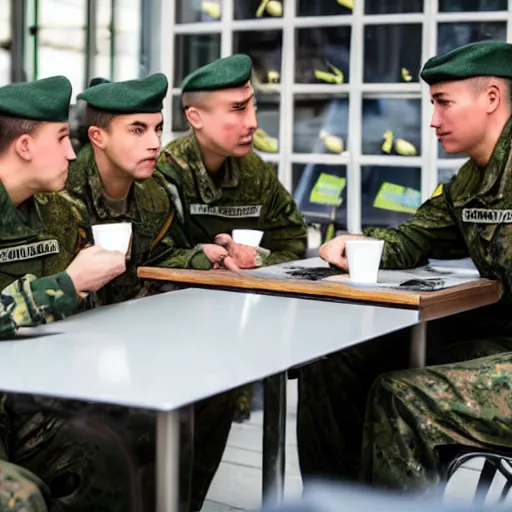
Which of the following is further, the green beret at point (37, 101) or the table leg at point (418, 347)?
the table leg at point (418, 347)

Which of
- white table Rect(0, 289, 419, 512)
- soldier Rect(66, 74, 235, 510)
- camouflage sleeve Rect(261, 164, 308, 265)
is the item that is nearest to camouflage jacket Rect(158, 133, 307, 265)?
camouflage sleeve Rect(261, 164, 308, 265)

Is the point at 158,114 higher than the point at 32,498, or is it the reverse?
the point at 158,114

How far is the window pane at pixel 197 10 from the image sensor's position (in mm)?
5232

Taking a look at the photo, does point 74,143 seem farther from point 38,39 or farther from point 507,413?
point 38,39

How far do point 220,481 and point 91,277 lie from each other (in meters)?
1.62

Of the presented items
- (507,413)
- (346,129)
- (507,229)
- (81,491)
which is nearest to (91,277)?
(81,491)

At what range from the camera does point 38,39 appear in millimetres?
5383

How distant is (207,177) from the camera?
364 cm

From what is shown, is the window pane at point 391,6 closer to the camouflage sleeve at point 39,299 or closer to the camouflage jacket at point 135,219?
the camouflage jacket at point 135,219

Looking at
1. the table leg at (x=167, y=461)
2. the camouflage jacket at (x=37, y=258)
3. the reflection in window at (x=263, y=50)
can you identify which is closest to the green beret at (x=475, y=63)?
the camouflage jacket at (x=37, y=258)

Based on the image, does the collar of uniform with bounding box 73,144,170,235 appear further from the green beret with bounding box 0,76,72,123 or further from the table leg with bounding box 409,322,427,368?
the table leg with bounding box 409,322,427,368

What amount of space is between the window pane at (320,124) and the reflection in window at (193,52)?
0.53 m

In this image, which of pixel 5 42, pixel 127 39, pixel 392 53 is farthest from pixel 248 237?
pixel 127 39

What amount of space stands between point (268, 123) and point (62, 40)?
125cm
